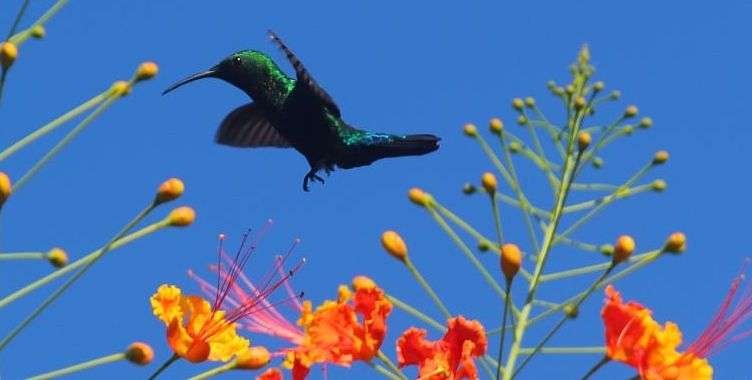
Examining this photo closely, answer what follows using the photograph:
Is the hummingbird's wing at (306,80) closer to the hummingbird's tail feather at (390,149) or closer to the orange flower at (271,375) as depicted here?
the hummingbird's tail feather at (390,149)

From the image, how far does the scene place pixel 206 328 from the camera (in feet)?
12.5

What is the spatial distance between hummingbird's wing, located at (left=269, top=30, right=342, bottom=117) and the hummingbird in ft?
0.24

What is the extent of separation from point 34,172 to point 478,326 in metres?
1.38

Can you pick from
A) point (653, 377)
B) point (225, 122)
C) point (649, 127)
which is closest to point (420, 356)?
point (653, 377)

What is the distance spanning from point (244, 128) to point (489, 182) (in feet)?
4.89

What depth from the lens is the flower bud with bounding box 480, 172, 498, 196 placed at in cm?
434

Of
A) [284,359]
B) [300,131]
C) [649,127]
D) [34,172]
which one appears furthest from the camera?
[649,127]

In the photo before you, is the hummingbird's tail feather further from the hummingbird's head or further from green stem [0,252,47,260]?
green stem [0,252,47,260]

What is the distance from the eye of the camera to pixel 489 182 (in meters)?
4.36

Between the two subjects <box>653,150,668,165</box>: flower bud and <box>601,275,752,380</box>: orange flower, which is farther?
<box>653,150,668,165</box>: flower bud

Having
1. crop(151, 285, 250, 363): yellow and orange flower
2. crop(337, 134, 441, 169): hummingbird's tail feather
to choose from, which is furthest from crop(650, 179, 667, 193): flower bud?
crop(151, 285, 250, 363): yellow and orange flower

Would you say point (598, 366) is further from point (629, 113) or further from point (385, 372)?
point (629, 113)

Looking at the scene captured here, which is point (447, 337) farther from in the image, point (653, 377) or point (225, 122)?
point (225, 122)

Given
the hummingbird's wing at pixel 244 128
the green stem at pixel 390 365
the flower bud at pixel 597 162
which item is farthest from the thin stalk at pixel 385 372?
the flower bud at pixel 597 162
